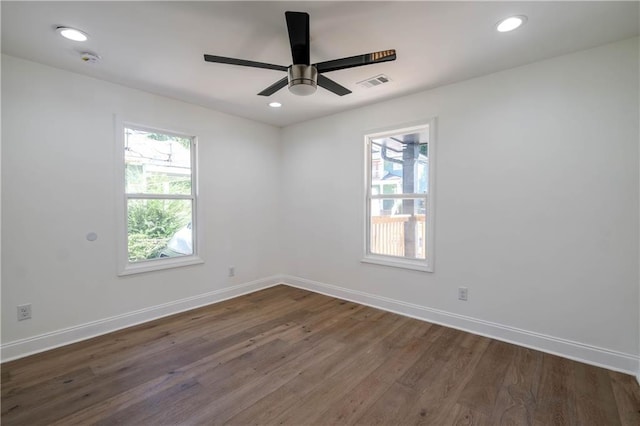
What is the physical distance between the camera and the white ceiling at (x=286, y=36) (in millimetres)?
1949

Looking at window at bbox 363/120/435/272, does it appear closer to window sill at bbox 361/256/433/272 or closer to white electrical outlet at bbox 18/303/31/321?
window sill at bbox 361/256/433/272

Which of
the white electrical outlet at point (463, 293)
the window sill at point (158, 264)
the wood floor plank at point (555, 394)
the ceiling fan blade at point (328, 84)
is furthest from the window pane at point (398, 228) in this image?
the window sill at point (158, 264)

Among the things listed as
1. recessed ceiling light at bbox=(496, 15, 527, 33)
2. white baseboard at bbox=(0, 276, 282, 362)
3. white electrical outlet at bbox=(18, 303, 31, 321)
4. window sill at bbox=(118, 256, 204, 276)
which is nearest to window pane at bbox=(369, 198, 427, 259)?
recessed ceiling light at bbox=(496, 15, 527, 33)

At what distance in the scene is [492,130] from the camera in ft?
9.61

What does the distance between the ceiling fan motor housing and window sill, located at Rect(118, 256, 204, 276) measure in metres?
2.61

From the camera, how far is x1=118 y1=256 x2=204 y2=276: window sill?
Result: 3247 millimetres

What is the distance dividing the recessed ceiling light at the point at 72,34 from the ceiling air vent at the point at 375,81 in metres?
2.33

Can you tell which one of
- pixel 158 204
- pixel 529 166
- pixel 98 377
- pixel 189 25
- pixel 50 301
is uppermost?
pixel 189 25

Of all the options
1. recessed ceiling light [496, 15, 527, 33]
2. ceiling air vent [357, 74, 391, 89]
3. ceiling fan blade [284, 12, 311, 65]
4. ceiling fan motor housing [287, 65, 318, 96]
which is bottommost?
ceiling fan motor housing [287, 65, 318, 96]

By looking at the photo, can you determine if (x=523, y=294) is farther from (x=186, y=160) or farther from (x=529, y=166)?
(x=186, y=160)

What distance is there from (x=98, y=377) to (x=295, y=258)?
2.84 m

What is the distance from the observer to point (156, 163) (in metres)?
3.54

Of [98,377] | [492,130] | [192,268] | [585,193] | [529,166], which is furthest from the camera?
[192,268]

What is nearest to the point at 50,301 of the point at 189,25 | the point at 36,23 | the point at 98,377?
the point at 98,377
